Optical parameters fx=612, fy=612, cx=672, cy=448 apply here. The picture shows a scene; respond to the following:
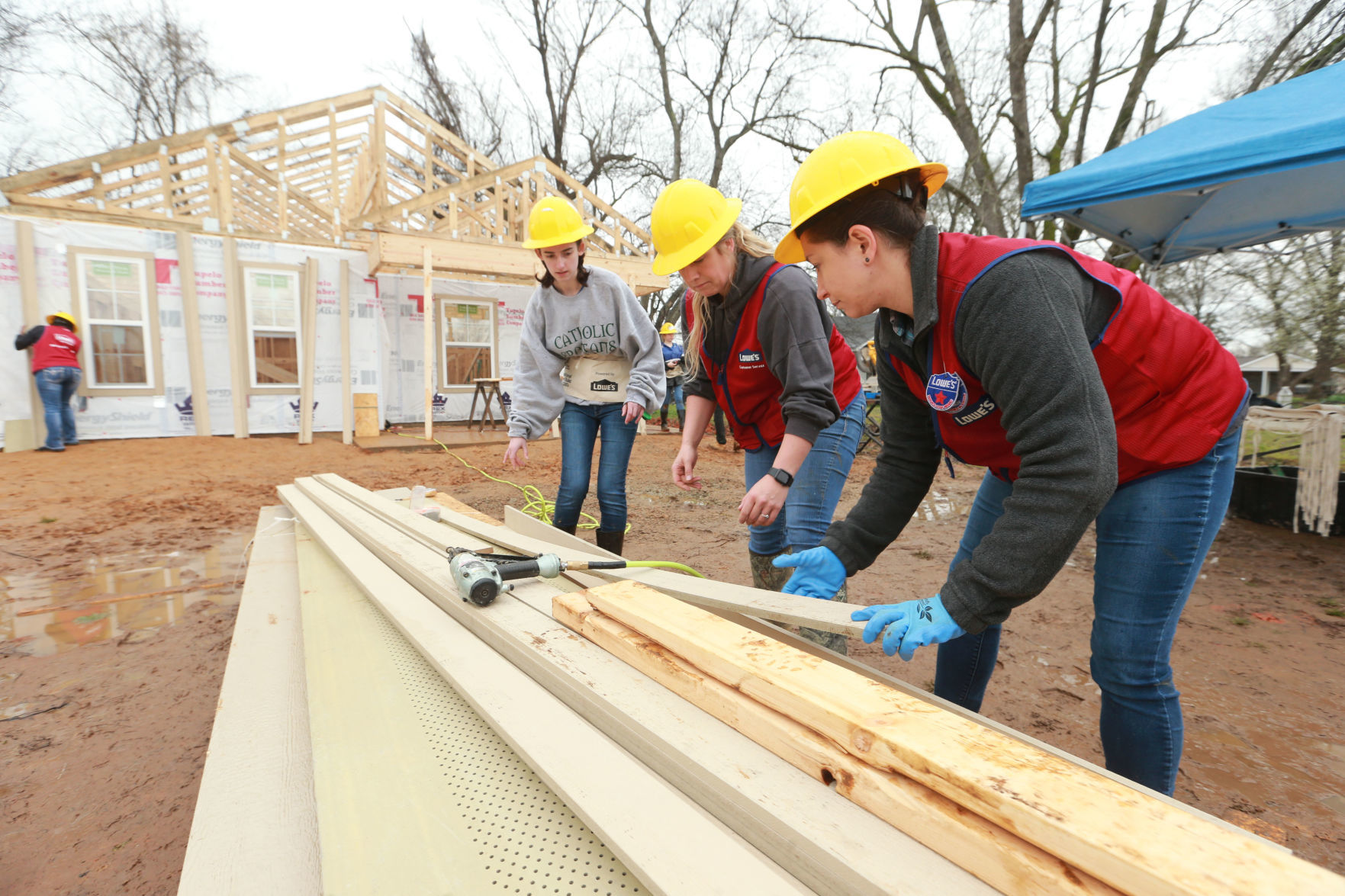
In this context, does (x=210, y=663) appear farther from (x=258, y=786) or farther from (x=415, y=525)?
(x=258, y=786)

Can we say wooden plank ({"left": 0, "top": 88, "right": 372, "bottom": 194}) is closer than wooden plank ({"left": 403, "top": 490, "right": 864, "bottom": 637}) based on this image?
No

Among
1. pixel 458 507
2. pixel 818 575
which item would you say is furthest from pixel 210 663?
pixel 818 575

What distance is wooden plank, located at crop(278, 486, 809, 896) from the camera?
0.78m

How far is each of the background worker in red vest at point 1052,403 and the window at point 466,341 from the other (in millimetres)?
10872

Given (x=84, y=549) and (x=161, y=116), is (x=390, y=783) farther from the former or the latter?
(x=161, y=116)

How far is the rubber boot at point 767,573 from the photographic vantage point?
7.88 ft

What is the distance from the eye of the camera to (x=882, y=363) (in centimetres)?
164

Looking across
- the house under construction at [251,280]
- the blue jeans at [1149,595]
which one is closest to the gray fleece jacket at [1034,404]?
A: the blue jeans at [1149,595]

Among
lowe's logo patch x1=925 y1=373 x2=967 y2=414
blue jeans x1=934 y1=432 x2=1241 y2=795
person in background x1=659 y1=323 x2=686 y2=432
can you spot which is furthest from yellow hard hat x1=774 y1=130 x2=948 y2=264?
person in background x1=659 y1=323 x2=686 y2=432

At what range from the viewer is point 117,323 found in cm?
825

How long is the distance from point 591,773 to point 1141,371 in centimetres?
130

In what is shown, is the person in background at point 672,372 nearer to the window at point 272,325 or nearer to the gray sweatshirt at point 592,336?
the window at point 272,325

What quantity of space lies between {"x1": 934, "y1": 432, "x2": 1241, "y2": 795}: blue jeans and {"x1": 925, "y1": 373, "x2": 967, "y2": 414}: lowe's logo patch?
0.34 metres

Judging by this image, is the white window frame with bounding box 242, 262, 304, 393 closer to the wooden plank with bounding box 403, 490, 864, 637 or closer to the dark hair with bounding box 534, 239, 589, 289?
the dark hair with bounding box 534, 239, 589, 289
